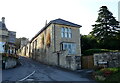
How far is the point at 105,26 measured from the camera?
1550 inches

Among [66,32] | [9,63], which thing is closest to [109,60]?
[66,32]

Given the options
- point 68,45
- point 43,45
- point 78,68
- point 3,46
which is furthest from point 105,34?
point 3,46

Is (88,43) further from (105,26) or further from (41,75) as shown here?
(41,75)

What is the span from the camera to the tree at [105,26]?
38353 millimetres

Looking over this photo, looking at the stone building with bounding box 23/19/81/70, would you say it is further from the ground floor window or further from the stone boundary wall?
the stone boundary wall

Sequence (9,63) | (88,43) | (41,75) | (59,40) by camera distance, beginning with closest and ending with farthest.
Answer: (41,75), (9,63), (59,40), (88,43)

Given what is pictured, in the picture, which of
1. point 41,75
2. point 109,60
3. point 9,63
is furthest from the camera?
point 9,63

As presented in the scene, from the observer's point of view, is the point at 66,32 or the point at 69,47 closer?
the point at 69,47

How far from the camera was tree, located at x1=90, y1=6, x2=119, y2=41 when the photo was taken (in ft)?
126

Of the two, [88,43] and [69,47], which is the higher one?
[88,43]

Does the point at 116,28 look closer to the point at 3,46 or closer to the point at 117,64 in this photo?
the point at 117,64

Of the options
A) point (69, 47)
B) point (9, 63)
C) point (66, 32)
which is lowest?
point (9, 63)

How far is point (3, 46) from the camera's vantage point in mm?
29047

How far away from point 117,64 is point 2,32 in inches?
873
